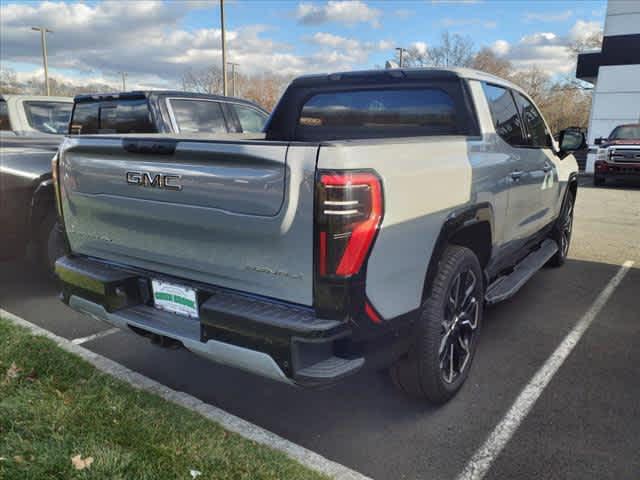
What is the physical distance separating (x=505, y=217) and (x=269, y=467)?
2307 millimetres

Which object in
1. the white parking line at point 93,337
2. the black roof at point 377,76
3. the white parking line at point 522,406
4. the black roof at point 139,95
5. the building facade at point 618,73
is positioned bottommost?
the white parking line at point 93,337

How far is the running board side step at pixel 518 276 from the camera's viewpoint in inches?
143

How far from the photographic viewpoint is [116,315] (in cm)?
282

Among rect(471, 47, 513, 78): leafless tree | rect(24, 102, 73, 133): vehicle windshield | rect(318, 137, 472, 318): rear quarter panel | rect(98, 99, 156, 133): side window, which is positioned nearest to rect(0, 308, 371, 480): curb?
rect(318, 137, 472, 318): rear quarter panel

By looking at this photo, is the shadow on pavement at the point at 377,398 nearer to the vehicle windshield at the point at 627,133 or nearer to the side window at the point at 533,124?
the side window at the point at 533,124

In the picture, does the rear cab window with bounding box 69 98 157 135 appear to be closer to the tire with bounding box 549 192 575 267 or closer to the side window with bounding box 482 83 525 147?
the side window with bounding box 482 83 525 147

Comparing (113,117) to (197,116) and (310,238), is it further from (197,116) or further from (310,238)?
(310,238)

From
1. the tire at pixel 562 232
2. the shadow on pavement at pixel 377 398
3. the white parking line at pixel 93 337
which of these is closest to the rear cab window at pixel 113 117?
the shadow on pavement at pixel 377 398

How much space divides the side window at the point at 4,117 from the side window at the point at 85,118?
109cm

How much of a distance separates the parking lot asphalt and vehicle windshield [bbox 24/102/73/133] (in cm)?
337

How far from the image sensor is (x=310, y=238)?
214 cm

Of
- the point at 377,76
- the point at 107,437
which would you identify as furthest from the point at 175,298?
the point at 377,76

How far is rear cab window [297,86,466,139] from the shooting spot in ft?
11.9

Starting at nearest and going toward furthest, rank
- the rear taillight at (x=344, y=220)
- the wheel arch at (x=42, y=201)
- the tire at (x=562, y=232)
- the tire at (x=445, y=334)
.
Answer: the rear taillight at (x=344, y=220) < the tire at (x=445, y=334) < the wheel arch at (x=42, y=201) < the tire at (x=562, y=232)
